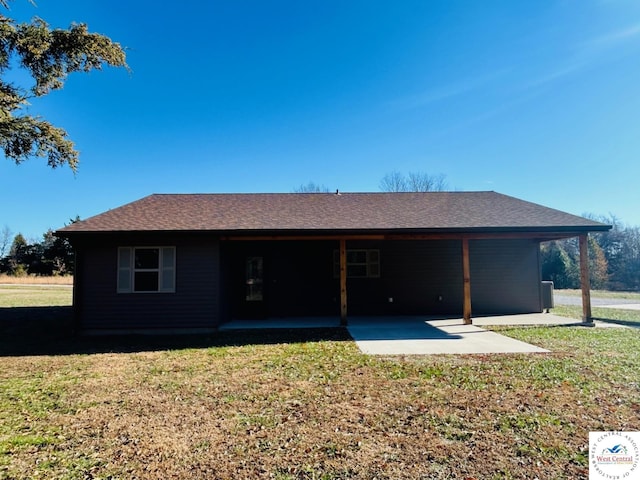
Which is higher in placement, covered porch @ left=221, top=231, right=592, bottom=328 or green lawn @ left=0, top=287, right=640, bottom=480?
covered porch @ left=221, top=231, right=592, bottom=328

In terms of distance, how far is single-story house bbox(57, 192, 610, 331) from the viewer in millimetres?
8859

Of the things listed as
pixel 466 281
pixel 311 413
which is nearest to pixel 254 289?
pixel 466 281

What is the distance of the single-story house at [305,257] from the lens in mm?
8859

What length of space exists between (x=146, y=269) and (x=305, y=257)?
179 inches

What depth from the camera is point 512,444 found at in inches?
118

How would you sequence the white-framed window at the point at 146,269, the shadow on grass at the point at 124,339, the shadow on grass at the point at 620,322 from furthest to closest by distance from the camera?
1. the shadow on grass at the point at 620,322
2. the white-framed window at the point at 146,269
3. the shadow on grass at the point at 124,339

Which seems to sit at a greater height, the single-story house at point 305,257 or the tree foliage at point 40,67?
the tree foliage at point 40,67

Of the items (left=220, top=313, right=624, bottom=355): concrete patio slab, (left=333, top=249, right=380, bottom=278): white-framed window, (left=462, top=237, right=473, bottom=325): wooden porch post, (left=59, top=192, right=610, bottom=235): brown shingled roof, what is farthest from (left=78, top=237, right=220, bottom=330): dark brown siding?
→ (left=462, top=237, right=473, bottom=325): wooden porch post

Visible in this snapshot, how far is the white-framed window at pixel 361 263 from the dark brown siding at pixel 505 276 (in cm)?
307

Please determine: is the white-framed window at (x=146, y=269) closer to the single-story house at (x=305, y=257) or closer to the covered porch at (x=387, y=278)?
the single-story house at (x=305, y=257)

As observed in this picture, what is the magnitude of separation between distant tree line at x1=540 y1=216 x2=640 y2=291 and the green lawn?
23.9m

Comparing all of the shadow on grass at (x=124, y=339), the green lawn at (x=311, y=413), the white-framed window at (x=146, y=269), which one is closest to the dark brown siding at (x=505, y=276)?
the green lawn at (x=311, y=413)

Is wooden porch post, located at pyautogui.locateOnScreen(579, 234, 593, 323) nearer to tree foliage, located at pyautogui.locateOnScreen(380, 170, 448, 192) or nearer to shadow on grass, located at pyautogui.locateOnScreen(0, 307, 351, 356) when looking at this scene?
shadow on grass, located at pyautogui.locateOnScreen(0, 307, 351, 356)

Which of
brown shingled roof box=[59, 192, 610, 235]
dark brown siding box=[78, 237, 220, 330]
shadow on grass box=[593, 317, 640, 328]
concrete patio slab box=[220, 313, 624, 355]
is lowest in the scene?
shadow on grass box=[593, 317, 640, 328]
